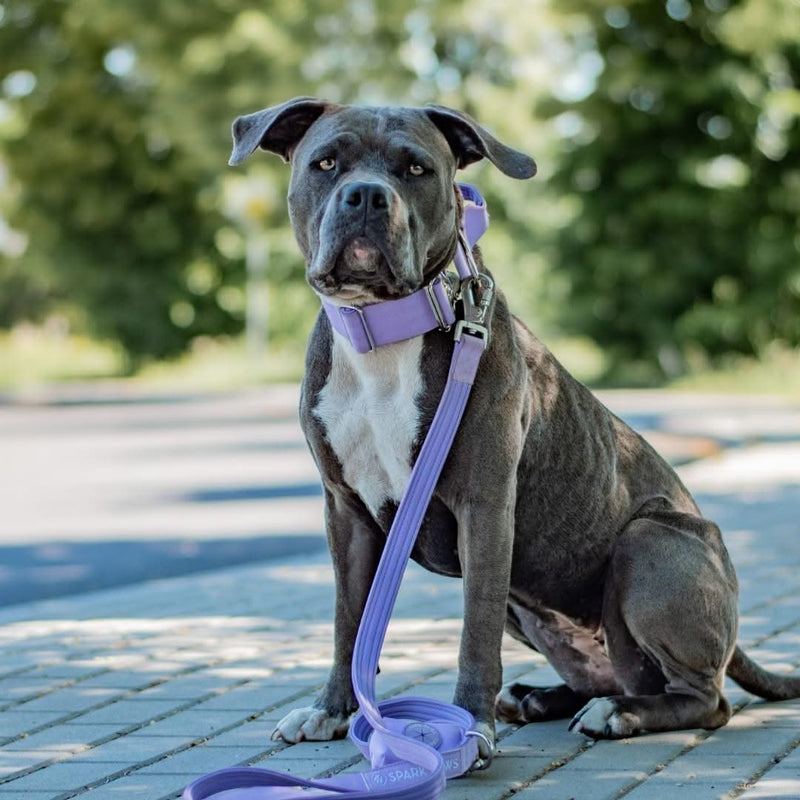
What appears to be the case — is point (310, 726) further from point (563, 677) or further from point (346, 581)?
point (563, 677)

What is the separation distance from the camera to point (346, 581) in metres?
4.27

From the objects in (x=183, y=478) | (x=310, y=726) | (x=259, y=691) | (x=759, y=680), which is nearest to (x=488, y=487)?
(x=310, y=726)

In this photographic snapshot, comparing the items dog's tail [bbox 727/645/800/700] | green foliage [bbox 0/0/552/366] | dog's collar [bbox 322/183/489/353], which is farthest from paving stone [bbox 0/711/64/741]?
green foliage [bbox 0/0/552/366]

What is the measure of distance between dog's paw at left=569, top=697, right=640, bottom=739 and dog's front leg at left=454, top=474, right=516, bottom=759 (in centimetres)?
35

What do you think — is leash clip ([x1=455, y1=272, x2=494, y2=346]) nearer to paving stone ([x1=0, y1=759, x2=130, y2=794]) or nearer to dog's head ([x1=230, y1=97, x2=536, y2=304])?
dog's head ([x1=230, y1=97, x2=536, y2=304])

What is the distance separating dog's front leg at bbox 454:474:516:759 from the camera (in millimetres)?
3877

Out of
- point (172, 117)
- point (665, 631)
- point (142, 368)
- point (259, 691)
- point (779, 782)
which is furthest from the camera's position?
point (142, 368)

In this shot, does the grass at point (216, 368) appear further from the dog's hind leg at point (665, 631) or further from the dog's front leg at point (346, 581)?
the dog's front leg at point (346, 581)

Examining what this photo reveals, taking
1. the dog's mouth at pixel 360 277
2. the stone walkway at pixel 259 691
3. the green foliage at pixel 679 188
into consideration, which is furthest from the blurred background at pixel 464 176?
the dog's mouth at pixel 360 277

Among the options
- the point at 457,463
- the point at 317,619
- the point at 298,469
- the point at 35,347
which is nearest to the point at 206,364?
the point at 35,347

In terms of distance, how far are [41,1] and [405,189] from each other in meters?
32.6

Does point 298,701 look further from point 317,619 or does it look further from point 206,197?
point 206,197

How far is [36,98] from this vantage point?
112 ft

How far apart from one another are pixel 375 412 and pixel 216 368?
29.3 metres
